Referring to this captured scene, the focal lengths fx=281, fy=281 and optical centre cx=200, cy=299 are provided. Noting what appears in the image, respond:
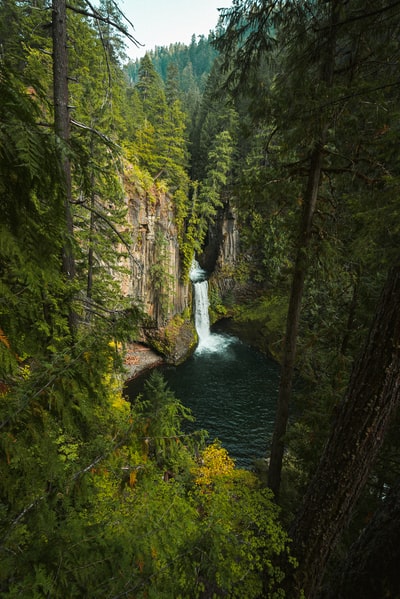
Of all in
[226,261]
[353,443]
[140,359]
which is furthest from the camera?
[226,261]

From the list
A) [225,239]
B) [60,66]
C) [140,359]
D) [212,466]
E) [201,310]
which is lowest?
[140,359]

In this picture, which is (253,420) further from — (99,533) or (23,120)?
(23,120)

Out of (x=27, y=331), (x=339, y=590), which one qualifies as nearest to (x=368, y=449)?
(x=339, y=590)

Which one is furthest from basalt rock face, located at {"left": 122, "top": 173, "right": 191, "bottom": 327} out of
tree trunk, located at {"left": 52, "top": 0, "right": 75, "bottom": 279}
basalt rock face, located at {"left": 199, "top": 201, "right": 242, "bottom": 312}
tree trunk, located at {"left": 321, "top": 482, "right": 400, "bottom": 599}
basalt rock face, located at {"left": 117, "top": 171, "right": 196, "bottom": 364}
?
tree trunk, located at {"left": 321, "top": 482, "right": 400, "bottom": 599}

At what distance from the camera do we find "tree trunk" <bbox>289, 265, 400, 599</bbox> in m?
3.10

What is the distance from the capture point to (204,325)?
86.8 ft

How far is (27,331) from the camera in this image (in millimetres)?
1873

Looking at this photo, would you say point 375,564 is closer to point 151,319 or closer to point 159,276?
point 151,319

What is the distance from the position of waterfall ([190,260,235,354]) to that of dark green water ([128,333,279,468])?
0.20 meters

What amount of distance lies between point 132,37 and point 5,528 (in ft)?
16.3

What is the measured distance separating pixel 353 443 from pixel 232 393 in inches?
610

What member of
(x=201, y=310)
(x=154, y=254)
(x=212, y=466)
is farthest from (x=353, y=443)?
(x=201, y=310)

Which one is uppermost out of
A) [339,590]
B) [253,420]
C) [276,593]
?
[339,590]

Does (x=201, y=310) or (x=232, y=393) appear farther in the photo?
(x=201, y=310)
